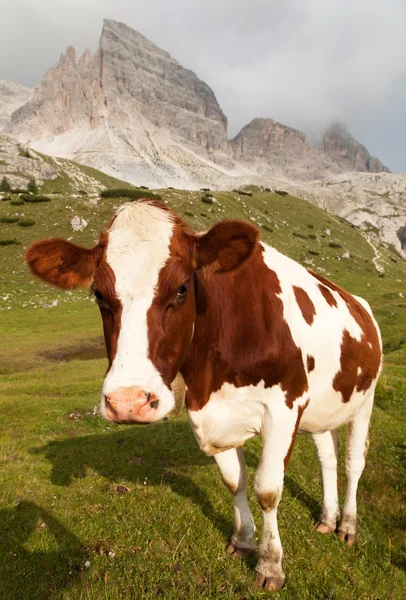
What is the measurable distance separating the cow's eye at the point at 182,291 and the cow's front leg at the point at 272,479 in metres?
1.78

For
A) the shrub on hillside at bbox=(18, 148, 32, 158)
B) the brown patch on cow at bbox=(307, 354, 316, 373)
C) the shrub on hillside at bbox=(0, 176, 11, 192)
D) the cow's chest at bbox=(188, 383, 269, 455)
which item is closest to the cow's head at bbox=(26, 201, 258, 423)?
the cow's chest at bbox=(188, 383, 269, 455)

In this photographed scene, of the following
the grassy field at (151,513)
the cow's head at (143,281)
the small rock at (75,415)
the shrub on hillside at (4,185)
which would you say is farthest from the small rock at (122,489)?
the shrub on hillside at (4,185)

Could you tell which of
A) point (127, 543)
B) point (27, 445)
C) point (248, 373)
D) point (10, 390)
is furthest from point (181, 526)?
point (10, 390)

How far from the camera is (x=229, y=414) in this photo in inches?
162

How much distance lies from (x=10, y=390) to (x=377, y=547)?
46.5 feet

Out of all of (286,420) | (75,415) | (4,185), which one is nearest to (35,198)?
(75,415)

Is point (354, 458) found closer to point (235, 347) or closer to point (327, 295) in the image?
point (327, 295)

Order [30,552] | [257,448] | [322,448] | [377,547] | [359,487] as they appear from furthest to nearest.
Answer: [257,448], [359,487], [322,448], [377,547], [30,552]

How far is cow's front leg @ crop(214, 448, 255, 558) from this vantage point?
4941 mm

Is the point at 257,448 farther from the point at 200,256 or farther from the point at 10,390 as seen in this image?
the point at 10,390

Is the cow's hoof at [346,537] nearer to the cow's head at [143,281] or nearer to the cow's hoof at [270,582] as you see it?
the cow's hoof at [270,582]

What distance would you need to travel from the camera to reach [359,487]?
690 centimetres

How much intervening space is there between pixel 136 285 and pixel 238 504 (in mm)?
3738

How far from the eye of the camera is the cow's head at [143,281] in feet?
8.97
